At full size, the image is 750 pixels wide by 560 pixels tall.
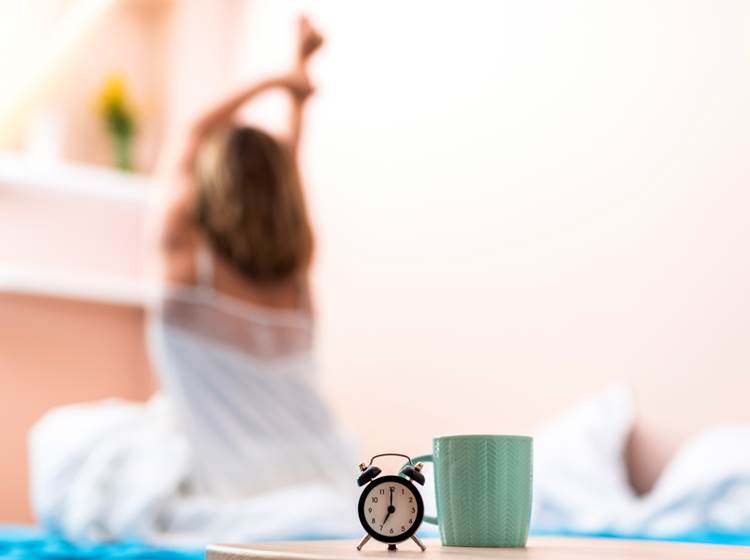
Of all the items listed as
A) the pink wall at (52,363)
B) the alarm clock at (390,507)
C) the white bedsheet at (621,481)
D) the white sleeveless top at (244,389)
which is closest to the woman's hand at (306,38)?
the white sleeveless top at (244,389)

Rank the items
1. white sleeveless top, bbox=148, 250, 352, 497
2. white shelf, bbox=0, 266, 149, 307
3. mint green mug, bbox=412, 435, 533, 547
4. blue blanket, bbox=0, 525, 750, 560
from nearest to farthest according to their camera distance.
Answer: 1. mint green mug, bbox=412, 435, 533, 547
2. blue blanket, bbox=0, 525, 750, 560
3. white sleeveless top, bbox=148, 250, 352, 497
4. white shelf, bbox=0, 266, 149, 307

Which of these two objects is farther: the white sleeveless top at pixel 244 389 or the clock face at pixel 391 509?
the white sleeveless top at pixel 244 389

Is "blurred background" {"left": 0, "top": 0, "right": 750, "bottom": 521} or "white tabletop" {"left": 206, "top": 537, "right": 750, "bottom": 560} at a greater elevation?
"blurred background" {"left": 0, "top": 0, "right": 750, "bottom": 521}

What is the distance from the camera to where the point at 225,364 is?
6.91 ft

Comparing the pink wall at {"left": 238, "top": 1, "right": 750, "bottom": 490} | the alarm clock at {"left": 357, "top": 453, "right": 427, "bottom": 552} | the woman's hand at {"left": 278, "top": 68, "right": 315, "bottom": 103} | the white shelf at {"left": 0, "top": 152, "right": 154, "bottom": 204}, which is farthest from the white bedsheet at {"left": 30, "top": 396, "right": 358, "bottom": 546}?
the white shelf at {"left": 0, "top": 152, "right": 154, "bottom": 204}

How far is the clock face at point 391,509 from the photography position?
2.21 feet

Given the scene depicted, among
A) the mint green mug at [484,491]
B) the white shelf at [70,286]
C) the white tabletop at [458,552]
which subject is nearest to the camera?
the white tabletop at [458,552]

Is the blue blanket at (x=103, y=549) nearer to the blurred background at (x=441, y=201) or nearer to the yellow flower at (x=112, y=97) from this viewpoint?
the blurred background at (x=441, y=201)

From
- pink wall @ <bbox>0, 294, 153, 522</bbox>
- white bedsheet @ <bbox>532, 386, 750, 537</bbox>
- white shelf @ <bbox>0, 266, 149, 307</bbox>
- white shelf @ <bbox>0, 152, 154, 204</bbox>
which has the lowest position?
white bedsheet @ <bbox>532, 386, 750, 537</bbox>

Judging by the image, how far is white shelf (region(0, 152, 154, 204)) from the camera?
3121 millimetres

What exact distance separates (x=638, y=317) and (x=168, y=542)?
3.30ft

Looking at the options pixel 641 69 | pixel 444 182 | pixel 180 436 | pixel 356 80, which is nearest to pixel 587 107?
pixel 641 69

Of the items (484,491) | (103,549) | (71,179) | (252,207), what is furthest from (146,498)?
(71,179)

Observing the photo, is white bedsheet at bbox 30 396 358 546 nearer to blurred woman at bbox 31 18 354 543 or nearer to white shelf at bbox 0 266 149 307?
blurred woman at bbox 31 18 354 543
